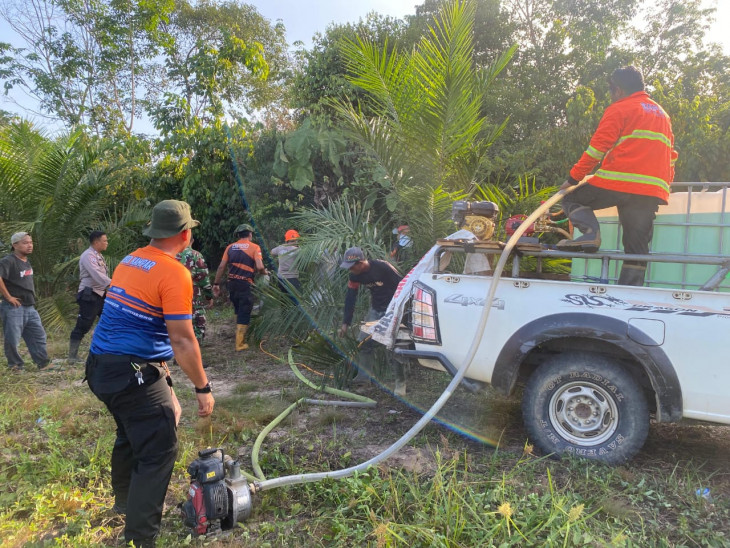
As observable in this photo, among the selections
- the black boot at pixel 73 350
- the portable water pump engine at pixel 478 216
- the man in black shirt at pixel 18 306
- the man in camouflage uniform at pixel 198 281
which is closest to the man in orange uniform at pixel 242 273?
the man in camouflage uniform at pixel 198 281

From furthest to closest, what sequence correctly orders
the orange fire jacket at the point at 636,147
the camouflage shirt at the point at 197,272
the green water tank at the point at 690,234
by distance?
1. the camouflage shirt at the point at 197,272
2. the green water tank at the point at 690,234
3. the orange fire jacket at the point at 636,147

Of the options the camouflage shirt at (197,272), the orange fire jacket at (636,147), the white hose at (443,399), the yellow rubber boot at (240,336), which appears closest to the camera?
the white hose at (443,399)

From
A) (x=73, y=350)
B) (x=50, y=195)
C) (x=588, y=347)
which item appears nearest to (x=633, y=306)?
(x=588, y=347)

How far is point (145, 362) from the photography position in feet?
9.48

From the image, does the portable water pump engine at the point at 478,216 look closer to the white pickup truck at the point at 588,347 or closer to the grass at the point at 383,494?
the white pickup truck at the point at 588,347

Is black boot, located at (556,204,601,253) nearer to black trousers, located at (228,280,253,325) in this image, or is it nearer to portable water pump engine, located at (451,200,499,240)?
portable water pump engine, located at (451,200,499,240)

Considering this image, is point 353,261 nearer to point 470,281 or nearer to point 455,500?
point 470,281

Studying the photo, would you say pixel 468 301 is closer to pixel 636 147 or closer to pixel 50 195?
pixel 636 147

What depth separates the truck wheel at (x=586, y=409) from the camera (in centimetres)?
358

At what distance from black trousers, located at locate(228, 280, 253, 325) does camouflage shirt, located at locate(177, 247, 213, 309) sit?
65 cm

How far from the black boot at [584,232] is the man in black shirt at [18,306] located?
21.3 feet

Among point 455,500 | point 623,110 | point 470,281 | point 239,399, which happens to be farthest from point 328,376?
point 623,110

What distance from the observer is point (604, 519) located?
3.13m

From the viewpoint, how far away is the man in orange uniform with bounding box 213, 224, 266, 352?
802 centimetres
